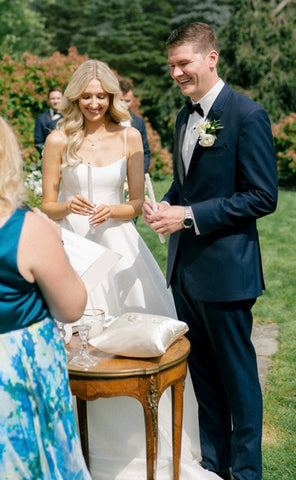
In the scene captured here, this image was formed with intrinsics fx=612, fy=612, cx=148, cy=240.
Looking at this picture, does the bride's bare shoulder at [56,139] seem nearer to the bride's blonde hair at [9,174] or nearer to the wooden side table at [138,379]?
the wooden side table at [138,379]

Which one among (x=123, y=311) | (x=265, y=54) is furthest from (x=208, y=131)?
(x=265, y=54)

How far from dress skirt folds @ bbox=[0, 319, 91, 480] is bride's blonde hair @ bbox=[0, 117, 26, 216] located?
42 centimetres

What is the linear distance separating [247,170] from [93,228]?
108cm

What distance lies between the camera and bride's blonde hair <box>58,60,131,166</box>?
351 cm

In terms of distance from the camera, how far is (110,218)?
3.60 metres

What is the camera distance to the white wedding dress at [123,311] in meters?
3.35

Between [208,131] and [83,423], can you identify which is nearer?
[208,131]

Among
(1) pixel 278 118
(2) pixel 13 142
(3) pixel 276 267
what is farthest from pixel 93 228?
(1) pixel 278 118

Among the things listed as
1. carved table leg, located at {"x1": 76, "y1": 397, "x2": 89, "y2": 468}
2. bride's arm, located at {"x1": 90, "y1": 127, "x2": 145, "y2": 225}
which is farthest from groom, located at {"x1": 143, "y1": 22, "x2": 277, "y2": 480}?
carved table leg, located at {"x1": 76, "y1": 397, "x2": 89, "y2": 468}

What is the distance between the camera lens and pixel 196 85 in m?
2.97

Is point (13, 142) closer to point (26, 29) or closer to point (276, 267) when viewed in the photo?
point (276, 267)

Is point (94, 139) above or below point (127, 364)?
above

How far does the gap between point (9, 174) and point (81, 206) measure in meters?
1.46

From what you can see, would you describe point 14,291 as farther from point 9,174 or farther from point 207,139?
point 207,139
